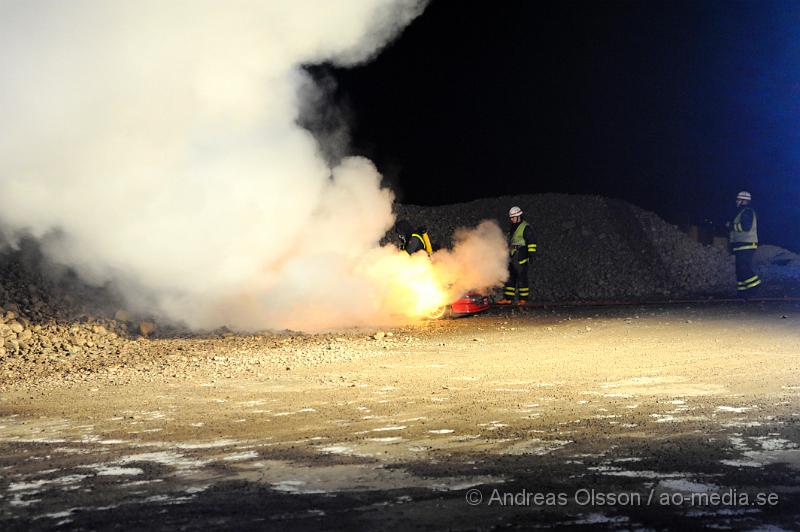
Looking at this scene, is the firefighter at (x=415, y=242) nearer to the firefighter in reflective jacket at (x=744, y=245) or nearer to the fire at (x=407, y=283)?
the fire at (x=407, y=283)

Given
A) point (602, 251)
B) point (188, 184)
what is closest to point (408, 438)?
point (188, 184)

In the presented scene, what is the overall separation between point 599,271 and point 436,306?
9158mm

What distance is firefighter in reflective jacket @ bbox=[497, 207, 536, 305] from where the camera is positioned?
22.2 metres

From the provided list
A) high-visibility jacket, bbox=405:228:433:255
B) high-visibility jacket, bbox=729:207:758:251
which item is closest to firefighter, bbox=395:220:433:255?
high-visibility jacket, bbox=405:228:433:255

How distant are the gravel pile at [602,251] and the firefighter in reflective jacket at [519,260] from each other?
2228mm

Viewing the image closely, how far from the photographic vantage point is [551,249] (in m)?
28.0

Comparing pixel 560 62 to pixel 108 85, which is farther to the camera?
pixel 560 62

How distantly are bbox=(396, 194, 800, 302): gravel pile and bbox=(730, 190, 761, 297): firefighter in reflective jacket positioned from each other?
5.80 feet

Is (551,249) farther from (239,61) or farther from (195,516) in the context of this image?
(195,516)

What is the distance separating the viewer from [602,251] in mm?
28078

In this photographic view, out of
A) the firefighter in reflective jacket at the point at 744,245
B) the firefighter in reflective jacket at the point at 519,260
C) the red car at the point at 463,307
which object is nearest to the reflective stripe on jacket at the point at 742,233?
the firefighter in reflective jacket at the point at 744,245

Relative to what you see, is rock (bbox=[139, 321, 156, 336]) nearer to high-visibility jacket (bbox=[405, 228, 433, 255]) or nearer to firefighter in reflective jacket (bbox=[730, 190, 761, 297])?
high-visibility jacket (bbox=[405, 228, 433, 255])

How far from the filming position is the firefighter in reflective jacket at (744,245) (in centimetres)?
2231

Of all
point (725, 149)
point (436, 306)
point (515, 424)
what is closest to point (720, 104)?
point (725, 149)
